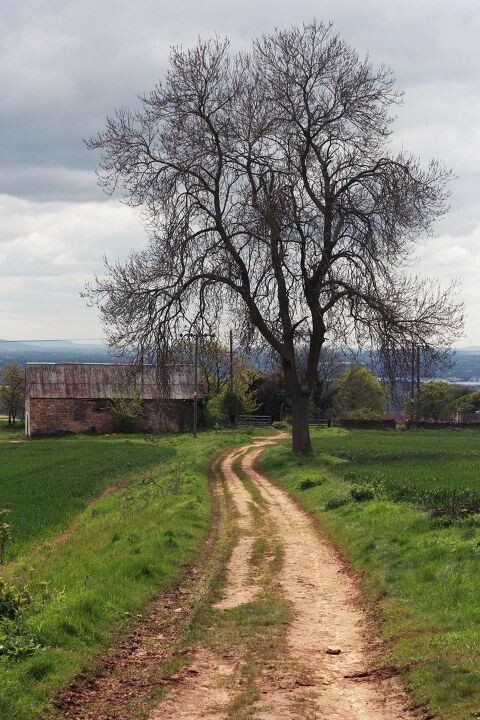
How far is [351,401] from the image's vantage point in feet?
287

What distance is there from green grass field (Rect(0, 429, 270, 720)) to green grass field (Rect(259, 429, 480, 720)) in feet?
10.6

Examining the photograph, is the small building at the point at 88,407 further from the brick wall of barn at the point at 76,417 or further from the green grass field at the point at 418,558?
the green grass field at the point at 418,558

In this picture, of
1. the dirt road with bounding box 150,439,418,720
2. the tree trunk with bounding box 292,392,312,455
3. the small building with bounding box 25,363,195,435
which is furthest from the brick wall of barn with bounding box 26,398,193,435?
the dirt road with bounding box 150,439,418,720

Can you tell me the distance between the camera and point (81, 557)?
15.1m

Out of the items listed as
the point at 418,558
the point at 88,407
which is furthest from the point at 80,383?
the point at 418,558

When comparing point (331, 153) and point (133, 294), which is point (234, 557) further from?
point (331, 153)

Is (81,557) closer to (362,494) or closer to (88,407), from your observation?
(362,494)

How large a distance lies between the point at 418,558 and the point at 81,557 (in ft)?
21.1

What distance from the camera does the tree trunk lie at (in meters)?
33.8

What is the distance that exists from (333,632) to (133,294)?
2120 centimetres

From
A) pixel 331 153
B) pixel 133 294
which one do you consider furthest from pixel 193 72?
pixel 133 294

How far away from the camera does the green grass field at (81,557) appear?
841cm

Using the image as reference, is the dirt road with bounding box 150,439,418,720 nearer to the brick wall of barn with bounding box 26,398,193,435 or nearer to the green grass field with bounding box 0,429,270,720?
the green grass field with bounding box 0,429,270,720

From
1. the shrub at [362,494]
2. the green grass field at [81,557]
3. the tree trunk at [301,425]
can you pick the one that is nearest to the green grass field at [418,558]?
the shrub at [362,494]
